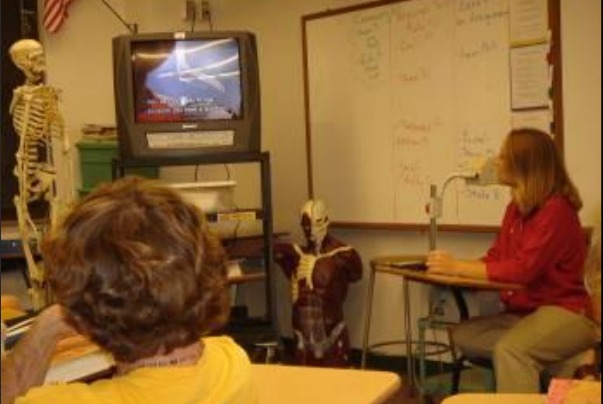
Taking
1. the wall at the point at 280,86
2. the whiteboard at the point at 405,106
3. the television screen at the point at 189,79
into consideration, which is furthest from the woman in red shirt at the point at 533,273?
the television screen at the point at 189,79

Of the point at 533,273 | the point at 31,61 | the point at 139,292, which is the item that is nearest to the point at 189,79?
the point at 31,61

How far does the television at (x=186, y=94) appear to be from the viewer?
337 centimetres

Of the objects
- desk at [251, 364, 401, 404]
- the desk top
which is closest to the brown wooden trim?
the desk top

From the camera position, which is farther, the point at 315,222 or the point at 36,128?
the point at 315,222

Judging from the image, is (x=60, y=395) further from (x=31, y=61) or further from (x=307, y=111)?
(x=307, y=111)

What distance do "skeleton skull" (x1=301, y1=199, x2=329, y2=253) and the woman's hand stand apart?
3.37ft

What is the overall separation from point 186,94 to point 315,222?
3.05ft

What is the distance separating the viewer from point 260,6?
445 cm

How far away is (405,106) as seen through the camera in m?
3.91

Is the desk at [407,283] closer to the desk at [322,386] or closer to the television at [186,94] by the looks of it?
the television at [186,94]

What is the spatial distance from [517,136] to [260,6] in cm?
201

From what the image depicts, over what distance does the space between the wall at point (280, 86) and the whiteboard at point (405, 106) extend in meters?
0.11

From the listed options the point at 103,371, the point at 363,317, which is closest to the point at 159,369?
the point at 103,371

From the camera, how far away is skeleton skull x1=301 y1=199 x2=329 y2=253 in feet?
13.0
